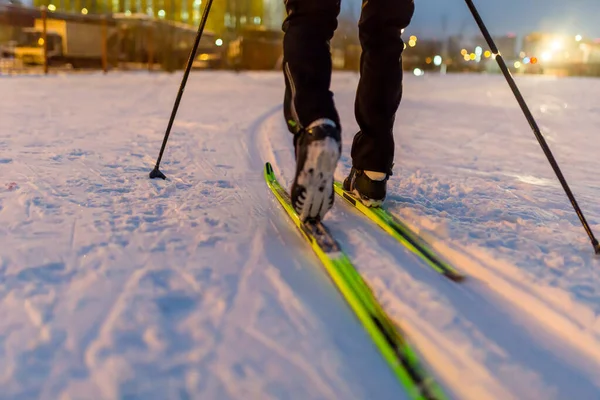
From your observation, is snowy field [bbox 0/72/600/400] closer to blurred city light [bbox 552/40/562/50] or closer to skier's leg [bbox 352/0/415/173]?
skier's leg [bbox 352/0/415/173]

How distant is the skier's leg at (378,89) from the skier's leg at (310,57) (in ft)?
0.87

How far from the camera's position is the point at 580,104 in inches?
336

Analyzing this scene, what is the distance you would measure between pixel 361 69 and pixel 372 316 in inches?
49.6

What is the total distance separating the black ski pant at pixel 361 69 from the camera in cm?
170

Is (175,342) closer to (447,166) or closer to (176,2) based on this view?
(447,166)

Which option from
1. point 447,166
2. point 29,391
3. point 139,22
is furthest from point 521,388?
point 139,22

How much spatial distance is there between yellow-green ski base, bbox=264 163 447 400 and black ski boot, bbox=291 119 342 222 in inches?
5.3

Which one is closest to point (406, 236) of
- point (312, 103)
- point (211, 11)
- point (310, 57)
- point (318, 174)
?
point (318, 174)

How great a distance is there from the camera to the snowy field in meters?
1.04

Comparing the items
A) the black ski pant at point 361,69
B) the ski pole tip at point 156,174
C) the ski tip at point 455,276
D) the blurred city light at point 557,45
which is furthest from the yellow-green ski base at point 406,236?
the blurred city light at point 557,45

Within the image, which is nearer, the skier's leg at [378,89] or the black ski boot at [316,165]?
the black ski boot at [316,165]

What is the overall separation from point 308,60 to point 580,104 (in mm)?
8650

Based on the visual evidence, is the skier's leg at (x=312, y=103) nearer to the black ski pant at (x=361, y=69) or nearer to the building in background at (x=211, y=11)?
the black ski pant at (x=361, y=69)

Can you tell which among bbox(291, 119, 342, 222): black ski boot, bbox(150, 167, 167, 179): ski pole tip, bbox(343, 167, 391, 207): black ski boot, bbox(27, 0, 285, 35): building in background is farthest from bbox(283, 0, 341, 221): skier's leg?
bbox(27, 0, 285, 35): building in background
